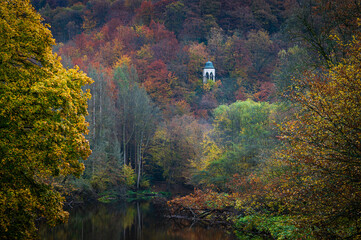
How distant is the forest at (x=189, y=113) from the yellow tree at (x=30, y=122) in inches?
1.6

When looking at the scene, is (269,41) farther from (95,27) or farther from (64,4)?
(64,4)

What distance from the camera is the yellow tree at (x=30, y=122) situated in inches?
402

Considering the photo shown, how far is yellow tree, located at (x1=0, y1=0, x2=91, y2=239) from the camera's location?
10211mm

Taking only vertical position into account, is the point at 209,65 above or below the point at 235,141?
above

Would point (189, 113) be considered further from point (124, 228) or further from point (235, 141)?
point (124, 228)

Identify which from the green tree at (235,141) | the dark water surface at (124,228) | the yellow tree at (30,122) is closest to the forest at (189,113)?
the yellow tree at (30,122)

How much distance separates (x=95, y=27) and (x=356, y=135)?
83152 millimetres

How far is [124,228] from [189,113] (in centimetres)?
3032

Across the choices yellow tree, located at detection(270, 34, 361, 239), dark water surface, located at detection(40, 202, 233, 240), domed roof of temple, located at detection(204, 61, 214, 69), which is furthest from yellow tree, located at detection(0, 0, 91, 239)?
domed roof of temple, located at detection(204, 61, 214, 69)

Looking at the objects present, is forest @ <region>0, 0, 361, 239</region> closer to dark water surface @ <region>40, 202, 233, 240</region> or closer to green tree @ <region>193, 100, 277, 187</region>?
green tree @ <region>193, 100, 277, 187</region>

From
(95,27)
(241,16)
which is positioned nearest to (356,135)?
(241,16)

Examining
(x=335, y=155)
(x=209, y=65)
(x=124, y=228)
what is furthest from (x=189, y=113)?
(x=335, y=155)

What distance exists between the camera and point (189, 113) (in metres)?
51.7

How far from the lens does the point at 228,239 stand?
18766 mm
